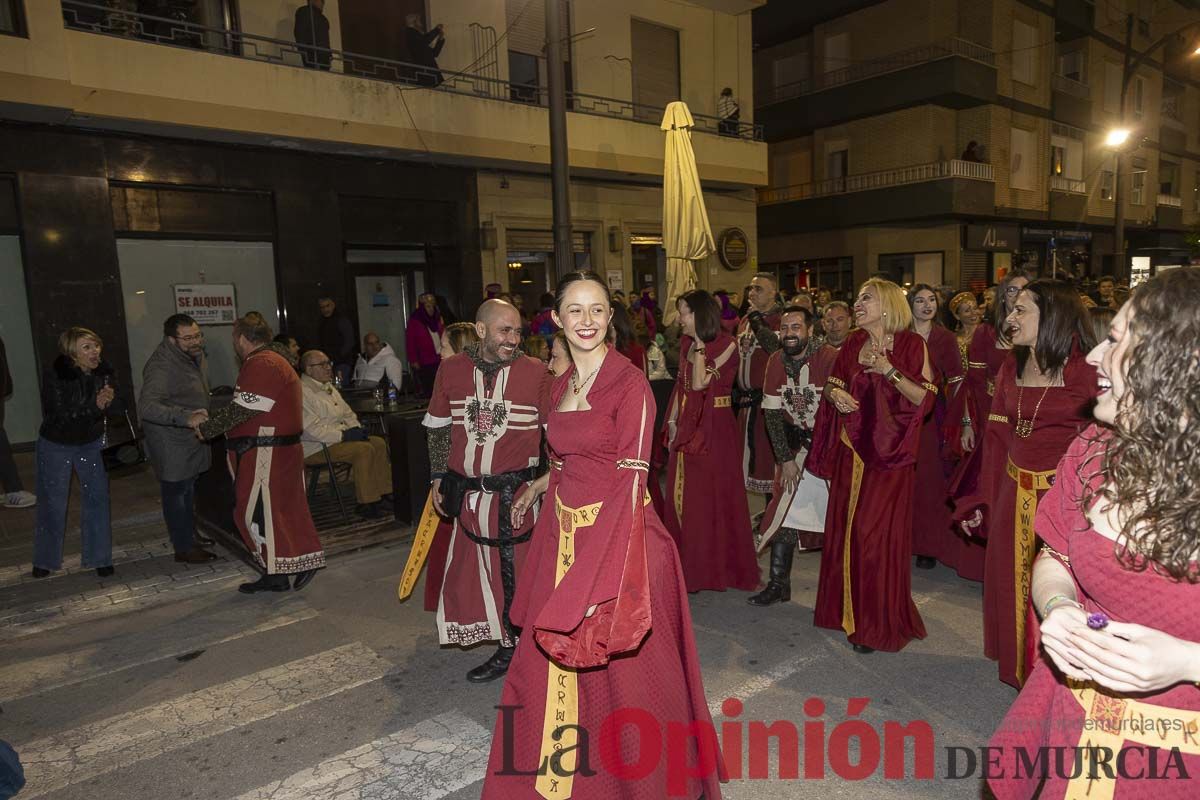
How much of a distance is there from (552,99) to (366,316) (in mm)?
6911

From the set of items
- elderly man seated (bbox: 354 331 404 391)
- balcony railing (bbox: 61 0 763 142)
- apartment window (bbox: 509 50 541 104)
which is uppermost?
apartment window (bbox: 509 50 541 104)

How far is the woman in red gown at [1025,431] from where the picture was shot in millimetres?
3748

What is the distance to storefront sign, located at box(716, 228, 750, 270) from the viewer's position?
18.8 meters

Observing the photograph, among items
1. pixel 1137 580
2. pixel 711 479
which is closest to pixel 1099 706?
pixel 1137 580

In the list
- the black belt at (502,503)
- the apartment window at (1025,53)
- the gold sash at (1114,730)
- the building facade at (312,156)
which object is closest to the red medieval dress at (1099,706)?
the gold sash at (1114,730)

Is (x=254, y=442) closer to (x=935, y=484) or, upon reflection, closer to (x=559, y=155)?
(x=559, y=155)

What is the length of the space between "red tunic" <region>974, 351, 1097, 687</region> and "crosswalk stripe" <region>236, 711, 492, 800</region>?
2.57 meters

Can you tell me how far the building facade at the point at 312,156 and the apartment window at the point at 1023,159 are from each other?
13968 millimetres

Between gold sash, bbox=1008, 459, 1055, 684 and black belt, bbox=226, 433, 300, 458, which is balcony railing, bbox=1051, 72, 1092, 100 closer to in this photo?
gold sash, bbox=1008, 459, 1055, 684

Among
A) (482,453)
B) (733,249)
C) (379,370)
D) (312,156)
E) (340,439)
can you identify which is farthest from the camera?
(733,249)

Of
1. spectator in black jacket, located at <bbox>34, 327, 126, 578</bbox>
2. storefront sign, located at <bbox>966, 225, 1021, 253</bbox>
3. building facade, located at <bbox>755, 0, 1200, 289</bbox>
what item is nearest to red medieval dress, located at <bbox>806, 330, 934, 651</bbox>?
spectator in black jacket, located at <bbox>34, 327, 126, 578</bbox>

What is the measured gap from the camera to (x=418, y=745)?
376cm

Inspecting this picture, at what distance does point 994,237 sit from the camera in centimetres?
2667

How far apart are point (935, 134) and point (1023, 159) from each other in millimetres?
5103
